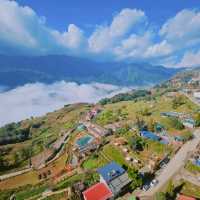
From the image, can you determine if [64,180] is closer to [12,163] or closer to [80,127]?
[12,163]

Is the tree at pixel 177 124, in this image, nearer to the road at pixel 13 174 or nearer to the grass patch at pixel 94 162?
the grass patch at pixel 94 162

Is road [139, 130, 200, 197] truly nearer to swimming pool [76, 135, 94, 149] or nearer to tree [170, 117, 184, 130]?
tree [170, 117, 184, 130]

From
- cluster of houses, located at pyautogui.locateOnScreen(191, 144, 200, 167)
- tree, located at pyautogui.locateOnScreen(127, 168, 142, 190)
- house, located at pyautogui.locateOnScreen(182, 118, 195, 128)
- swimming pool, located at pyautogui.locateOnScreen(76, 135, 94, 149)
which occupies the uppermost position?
house, located at pyautogui.locateOnScreen(182, 118, 195, 128)

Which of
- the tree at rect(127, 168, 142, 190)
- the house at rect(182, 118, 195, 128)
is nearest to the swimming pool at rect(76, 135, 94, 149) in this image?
the tree at rect(127, 168, 142, 190)

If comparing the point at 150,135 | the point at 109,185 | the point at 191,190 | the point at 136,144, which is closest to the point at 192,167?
the point at 191,190

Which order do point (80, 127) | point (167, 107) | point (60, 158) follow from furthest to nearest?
point (167, 107) → point (80, 127) → point (60, 158)

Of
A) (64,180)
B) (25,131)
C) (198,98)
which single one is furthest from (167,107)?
(25,131)

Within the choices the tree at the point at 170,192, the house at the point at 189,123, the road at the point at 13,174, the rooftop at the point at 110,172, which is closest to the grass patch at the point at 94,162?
the rooftop at the point at 110,172
